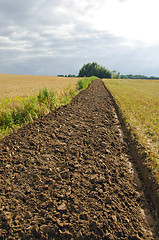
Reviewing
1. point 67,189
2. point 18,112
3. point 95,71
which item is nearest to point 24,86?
point 18,112

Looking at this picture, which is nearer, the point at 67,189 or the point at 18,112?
the point at 67,189

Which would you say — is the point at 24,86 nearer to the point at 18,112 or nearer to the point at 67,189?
the point at 18,112

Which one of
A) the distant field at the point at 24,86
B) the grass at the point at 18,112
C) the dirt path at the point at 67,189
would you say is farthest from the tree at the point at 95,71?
the dirt path at the point at 67,189

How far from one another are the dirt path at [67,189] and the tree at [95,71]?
73.7m

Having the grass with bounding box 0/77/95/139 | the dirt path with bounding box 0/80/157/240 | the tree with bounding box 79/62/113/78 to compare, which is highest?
the tree with bounding box 79/62/113/78

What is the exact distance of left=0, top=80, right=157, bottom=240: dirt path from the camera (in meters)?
2.11

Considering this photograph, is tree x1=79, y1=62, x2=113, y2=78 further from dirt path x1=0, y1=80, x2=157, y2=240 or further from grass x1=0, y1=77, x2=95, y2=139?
dirt path x1=0, y1=80, x2=157, y2=240

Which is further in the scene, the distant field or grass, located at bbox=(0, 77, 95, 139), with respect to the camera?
the distant field

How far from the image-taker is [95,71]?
2965 inches

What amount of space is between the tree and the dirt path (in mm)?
73707

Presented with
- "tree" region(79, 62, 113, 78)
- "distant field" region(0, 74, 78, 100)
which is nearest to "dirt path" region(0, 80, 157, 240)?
"distant field" region(0, 74, 78, 100)

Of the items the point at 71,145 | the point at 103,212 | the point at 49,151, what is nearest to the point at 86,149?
the point at 71,145

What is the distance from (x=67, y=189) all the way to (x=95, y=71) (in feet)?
251

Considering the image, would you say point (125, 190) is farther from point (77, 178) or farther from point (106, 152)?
point (106, 152)
